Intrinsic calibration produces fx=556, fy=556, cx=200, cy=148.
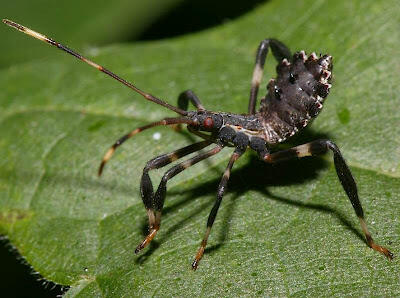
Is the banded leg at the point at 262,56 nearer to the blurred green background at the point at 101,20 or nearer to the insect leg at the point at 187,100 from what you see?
the insect leg at the point at 187,100

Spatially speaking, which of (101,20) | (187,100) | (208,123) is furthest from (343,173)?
(101,20)

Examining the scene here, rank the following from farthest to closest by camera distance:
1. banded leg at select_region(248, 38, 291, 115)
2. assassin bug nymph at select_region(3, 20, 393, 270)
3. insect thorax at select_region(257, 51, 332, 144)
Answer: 1. banded leg at select_region(248, 38, 291, 115)
2. insect thorax at select_region(257, 51, 332, 144)
3. assassin bug nymph at select_region(3, 20, 393, 270)

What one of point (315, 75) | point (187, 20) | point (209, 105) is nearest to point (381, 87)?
point (315, 75)

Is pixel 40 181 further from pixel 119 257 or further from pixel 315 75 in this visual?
pixel 315 75

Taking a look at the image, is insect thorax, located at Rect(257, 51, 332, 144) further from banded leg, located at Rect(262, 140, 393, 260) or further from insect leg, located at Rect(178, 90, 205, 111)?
insect leg, located at Rect(178, 90, 205, 111)

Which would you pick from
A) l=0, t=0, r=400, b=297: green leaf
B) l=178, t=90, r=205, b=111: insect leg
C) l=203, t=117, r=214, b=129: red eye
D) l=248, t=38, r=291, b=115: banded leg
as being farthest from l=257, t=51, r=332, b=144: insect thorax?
l=178, t=90, r=205, b=111: insect leg

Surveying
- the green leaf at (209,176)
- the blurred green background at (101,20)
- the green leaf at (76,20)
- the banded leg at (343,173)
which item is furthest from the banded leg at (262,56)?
the green leaf at (76,20)

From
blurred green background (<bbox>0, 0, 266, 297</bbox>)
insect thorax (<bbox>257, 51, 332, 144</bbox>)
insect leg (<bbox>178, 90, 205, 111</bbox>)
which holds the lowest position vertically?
insect thorax (<bbox>257, 51, 332, 144</bbox>)

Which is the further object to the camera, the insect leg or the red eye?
the insect leg

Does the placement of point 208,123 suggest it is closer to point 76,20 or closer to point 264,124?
point 264,124
